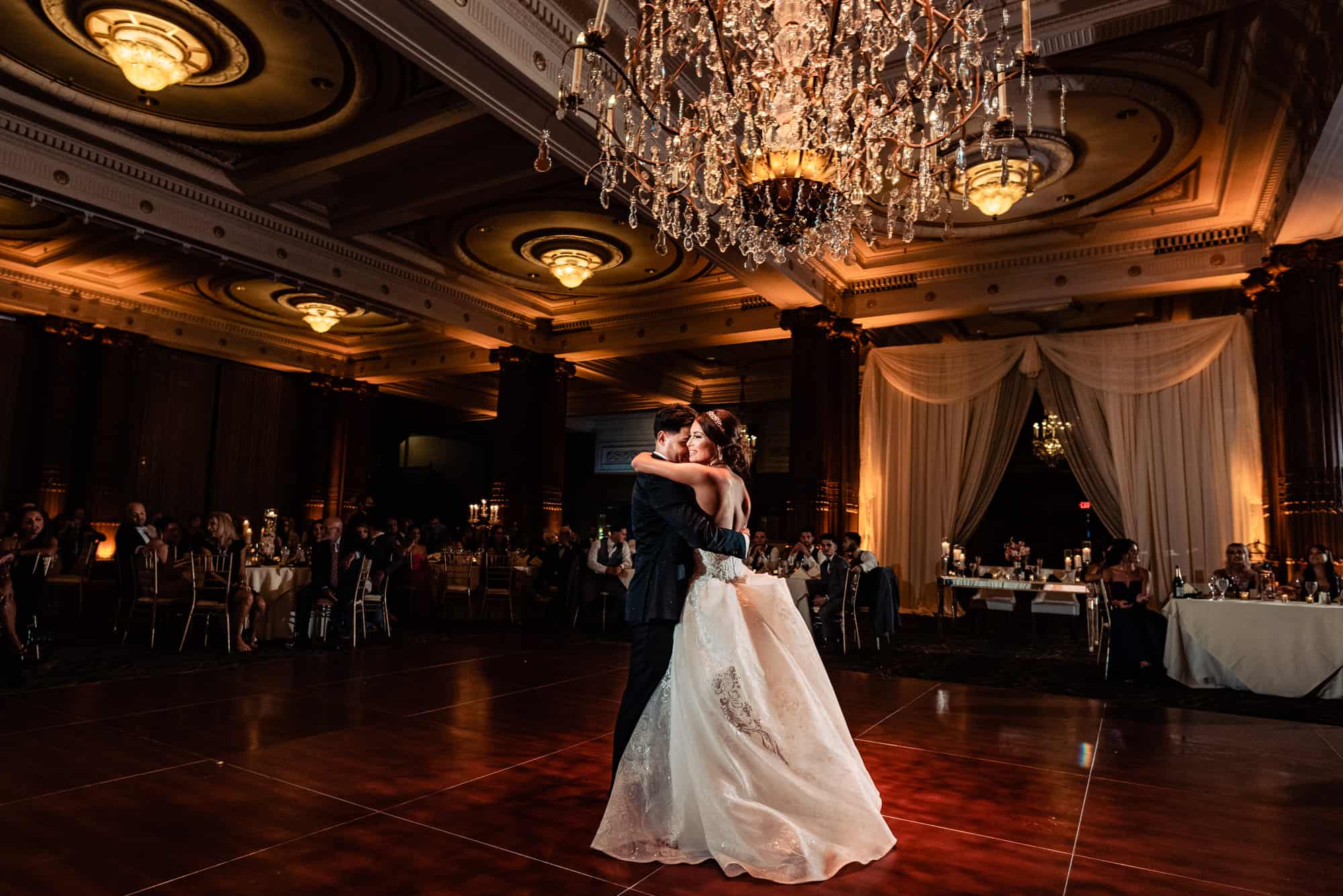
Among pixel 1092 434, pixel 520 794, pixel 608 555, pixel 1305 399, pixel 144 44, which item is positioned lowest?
pixel 520 794

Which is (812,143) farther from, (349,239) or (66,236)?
(66,236)

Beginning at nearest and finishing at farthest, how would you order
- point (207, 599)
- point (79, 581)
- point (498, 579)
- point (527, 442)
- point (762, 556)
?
point (207, 599)
point (79, 581)
point (498, 579)
point (762, 556)
point (527, 442)

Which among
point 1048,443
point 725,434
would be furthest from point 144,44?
point 1048,443

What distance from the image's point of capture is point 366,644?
7.07 metres

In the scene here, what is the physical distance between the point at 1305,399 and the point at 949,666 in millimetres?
4467

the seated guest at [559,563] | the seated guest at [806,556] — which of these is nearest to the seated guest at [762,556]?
the seated guest at [806,556]

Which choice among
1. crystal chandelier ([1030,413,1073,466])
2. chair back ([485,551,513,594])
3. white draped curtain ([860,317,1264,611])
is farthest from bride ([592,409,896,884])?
crystal chandelier ([1030,413,1073,466])

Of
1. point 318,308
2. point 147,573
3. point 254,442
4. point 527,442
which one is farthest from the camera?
point 254,442

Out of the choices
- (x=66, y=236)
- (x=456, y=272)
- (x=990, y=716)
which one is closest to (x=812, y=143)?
(x=990, y=716)

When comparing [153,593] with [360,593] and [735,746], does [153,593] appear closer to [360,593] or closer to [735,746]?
[360,593]

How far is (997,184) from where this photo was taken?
7.11 m

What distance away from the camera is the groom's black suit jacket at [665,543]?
8.54 feet

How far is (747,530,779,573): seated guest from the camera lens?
27.0 feet

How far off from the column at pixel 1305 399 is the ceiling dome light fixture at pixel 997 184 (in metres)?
2.86
